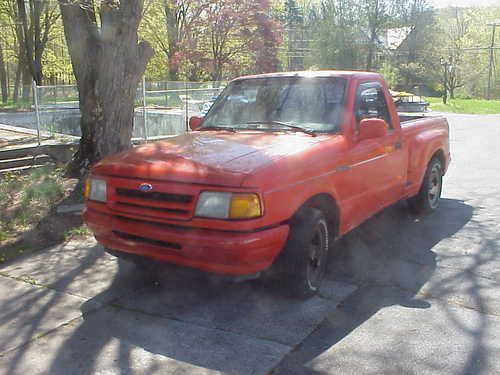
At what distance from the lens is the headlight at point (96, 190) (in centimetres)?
435

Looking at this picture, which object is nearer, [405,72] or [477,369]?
[477,369]

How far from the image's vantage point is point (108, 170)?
431cm

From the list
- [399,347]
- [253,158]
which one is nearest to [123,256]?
[253,158]

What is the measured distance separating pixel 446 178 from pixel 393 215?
10.9ft

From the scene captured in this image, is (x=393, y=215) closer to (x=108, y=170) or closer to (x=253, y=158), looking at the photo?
(x=253, y=158)

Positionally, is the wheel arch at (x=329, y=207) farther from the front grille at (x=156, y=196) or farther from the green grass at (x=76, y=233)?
the green grass at (x=76, y=233)

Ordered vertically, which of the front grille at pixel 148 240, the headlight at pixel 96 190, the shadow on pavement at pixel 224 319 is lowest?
the shadow on pavement at pixel 224 319

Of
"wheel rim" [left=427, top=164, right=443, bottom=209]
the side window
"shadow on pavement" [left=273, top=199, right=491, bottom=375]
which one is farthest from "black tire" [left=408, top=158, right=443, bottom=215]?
the side window

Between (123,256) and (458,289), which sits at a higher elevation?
(123,256)

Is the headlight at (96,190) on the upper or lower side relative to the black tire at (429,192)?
upper

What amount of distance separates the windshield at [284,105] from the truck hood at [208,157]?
0.85 feet

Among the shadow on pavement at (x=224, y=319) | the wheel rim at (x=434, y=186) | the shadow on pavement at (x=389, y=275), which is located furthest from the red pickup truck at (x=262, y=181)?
the wheel rim at (x=434, y=186)

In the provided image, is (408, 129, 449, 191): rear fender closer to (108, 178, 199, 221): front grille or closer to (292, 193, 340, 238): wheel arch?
(292, 193, 340, 238): wheel arch

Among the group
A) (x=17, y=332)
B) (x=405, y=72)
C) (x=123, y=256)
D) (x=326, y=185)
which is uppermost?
(x=405, y=72)
